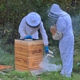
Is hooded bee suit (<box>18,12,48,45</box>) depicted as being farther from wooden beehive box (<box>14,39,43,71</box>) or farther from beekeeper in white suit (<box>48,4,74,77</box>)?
beekeeper in white suit (<box>48,4,74,77</box>)

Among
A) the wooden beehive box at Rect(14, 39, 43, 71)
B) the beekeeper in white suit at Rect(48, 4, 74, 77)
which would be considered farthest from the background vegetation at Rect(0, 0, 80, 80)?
the beekeeper in white suit at Rect(48, 4, 74, 77)

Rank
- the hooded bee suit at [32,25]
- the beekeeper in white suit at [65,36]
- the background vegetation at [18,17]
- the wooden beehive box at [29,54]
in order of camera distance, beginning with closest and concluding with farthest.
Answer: the beekeeper in white suit at [65,36] < the wooden beehive box at [29,54] < the hooded bee suit at [32,25] < the background vegetation at [18,17]

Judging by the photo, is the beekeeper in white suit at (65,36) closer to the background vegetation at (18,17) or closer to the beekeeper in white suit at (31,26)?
the beekeeper in white suit at (31,26)

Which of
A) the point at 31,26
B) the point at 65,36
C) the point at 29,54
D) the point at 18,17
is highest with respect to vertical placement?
the point at 31,26

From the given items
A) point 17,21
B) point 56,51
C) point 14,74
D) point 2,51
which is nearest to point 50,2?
point 17,21

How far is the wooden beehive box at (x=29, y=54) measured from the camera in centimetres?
657

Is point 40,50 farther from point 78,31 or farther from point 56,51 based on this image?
point 78,31

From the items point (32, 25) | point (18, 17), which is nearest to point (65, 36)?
point (32, 25)

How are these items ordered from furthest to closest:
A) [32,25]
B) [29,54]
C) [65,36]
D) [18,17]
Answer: [18,17] < [32,25] < [29,54] < [65,36]

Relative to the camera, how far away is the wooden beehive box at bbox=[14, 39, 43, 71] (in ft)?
21.5

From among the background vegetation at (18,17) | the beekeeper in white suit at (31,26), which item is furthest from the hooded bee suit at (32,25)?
the background vegetation at (18,17)

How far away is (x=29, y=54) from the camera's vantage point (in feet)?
21.5

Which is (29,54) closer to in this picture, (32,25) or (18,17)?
(32,25)

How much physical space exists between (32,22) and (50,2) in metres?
4.49
